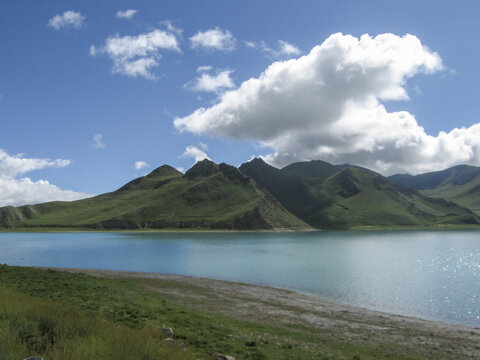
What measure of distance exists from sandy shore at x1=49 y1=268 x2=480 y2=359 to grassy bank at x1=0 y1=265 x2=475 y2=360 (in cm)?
12

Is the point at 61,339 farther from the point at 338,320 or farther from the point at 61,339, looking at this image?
the point at 338,320

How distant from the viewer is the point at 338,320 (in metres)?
33.1

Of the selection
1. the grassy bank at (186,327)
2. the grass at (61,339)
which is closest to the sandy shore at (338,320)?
the grassy bank at (186,327)

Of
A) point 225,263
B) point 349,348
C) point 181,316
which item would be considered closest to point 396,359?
point 349,348

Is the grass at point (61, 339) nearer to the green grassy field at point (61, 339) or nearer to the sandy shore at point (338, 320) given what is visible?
the green grassy field at point (61, 339)

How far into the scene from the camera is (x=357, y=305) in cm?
4438

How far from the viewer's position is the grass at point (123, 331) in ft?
33.6

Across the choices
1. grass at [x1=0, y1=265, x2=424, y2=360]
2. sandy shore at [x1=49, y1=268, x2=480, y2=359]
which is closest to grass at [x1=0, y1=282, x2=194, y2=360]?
grass at [x1=0, y1=265, x2=424, y2=360]

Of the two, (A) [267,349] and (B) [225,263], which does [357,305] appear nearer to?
(A) [267,349]

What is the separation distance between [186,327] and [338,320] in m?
17.7

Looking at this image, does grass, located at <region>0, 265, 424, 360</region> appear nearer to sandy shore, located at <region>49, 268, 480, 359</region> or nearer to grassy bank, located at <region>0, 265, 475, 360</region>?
grassy bank, located at <region>0, 265, 475, 360</region>

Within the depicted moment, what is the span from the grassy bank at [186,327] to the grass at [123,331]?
0.03m

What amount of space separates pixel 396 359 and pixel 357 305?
24105 millimetres

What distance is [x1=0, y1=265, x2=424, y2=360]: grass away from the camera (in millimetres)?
10242
